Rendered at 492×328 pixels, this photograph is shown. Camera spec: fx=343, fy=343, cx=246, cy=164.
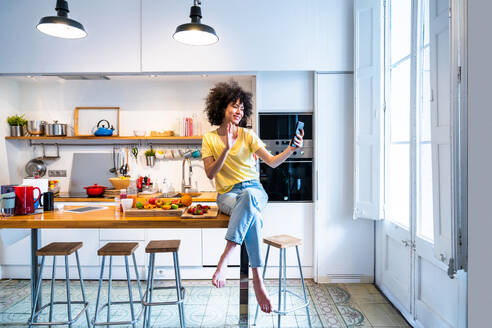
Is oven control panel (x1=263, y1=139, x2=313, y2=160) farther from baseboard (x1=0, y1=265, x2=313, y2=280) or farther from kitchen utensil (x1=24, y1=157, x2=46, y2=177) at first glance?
kitchen utensil (x1=24, y1=157, x2=46, y2=177)

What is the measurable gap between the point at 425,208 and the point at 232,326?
1739 mm

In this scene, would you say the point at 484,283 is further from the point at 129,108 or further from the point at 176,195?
the point at 129,108

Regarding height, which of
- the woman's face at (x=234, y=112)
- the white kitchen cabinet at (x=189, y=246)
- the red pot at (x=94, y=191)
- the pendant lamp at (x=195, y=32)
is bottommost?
the white kitchen cabinet at (x=189, y=246)

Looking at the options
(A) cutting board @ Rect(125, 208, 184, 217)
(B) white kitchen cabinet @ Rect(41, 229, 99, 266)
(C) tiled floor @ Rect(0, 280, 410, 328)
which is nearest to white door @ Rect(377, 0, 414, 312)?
(C) tiled floor @ Rect(0, 280, 410, 328)

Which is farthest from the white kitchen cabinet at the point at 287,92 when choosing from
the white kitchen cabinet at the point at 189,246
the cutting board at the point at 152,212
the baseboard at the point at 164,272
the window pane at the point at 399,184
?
the cutting board at the point at 152,212

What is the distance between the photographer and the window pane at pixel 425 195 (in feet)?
8.05

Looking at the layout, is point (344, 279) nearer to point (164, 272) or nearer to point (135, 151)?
point (164, 272)

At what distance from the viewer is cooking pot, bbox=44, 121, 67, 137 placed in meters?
4.02

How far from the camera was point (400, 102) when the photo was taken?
304 centimetres

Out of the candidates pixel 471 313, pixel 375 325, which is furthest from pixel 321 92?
pixel 471 313

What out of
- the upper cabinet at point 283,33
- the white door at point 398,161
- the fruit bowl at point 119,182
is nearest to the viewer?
the white door at point 398,161

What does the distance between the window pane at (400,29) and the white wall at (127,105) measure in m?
2.02

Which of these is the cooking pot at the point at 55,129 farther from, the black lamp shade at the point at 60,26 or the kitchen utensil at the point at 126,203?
the kitchen utensil at the point at 126,203

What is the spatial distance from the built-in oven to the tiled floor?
0.94 metres
